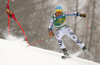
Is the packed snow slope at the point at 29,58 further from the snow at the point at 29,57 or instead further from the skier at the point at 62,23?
the skier at the point at 62,23

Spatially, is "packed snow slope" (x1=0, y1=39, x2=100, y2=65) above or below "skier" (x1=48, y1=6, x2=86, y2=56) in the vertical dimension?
below

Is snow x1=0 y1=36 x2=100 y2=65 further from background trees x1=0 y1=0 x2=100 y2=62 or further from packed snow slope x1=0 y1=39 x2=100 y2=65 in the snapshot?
background trees x1=0 y1=0 x2=100 y2=62

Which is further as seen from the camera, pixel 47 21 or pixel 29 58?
pixel 47 21

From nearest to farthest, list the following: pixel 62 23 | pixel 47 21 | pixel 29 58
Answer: pixel 62 23, pixel 29 58, pixel 47 21

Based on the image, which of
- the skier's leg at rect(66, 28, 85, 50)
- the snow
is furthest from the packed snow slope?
the skier's leg at rect(66, 28, 85, 50)

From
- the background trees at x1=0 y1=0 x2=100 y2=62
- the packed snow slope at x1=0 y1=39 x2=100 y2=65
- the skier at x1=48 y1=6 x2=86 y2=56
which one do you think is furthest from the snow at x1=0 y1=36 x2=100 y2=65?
the skier at x1=48 y1=6 x2=86 y2=56

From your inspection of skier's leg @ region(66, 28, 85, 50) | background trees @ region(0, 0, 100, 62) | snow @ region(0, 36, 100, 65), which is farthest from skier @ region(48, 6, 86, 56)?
snow @ region(0, 36, 100, 65)

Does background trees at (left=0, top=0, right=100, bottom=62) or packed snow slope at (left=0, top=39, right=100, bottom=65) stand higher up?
background trees at (left=0, top=0, right=100, bottom=62)

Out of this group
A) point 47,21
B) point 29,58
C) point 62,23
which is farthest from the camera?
point 47,21

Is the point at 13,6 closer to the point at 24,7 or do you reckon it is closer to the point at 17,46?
the point at 24,7

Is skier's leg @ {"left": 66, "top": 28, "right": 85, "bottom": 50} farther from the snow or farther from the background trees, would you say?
the snow

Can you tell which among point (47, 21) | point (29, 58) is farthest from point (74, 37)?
point (29, 58)

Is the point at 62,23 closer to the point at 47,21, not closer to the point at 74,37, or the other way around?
the point at 74,37

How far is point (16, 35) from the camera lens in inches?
91.7
